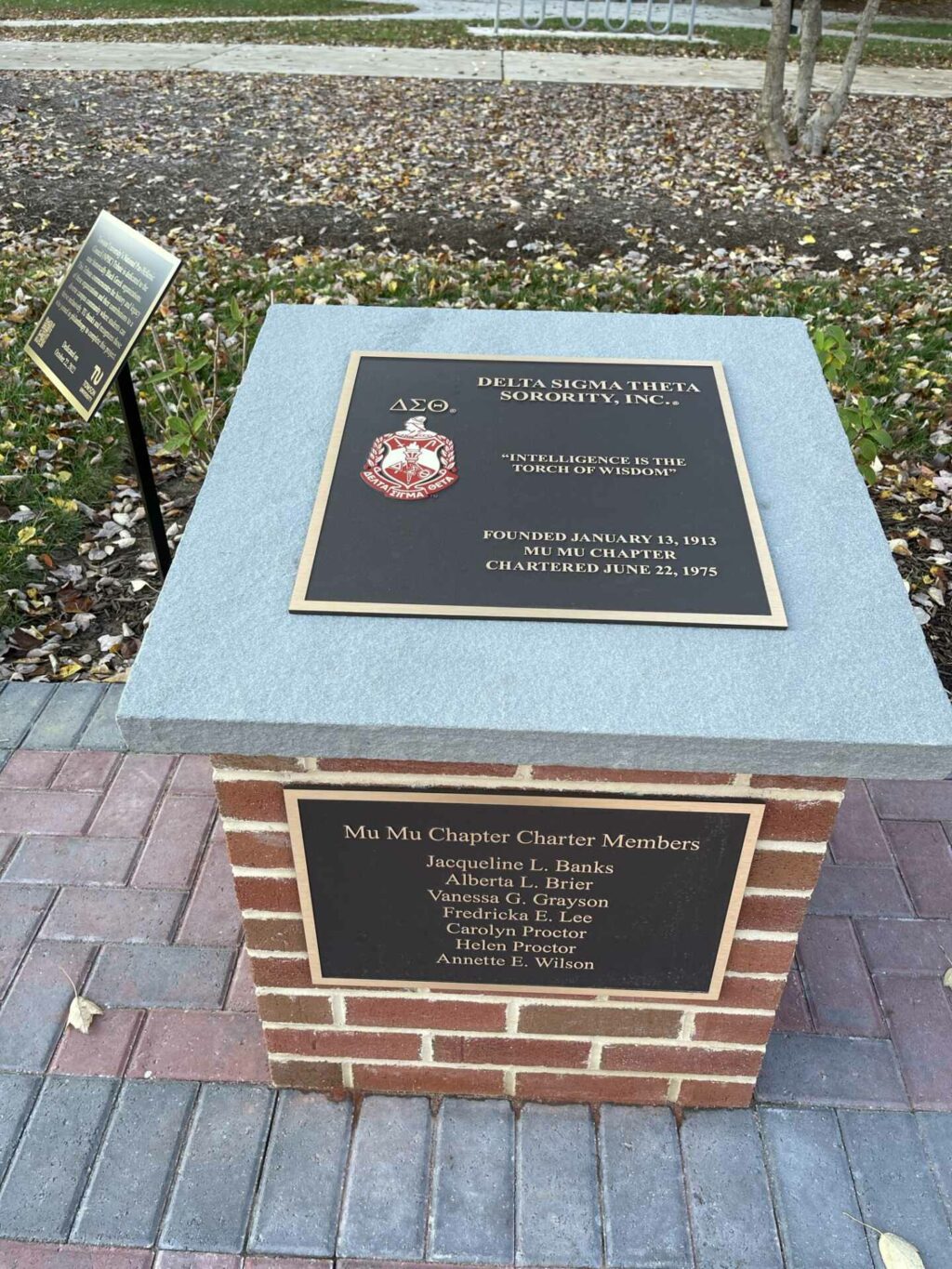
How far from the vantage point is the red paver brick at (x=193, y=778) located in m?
3.07

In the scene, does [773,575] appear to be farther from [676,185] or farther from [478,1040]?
[676,185]

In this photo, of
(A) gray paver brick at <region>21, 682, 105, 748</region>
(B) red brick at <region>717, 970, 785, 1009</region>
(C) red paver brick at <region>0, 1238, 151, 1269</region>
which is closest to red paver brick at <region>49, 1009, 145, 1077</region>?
(C) red paver brick at <region>0, 1238, 151, 1269</region>

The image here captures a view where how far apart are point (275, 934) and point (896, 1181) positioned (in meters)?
1.48

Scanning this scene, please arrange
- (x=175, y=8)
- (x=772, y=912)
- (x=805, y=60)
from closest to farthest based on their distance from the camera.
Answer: (x=772, y=912), (x=805, y=60), (x=175, y=8)

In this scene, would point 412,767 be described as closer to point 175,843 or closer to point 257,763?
point 257,763

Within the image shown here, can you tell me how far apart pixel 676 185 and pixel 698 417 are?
7.27 meters

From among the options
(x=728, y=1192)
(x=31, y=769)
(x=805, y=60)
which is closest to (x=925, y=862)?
(x=728, y=1192)

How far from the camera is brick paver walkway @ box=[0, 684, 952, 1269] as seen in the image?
2070 mm

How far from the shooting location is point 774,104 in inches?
346

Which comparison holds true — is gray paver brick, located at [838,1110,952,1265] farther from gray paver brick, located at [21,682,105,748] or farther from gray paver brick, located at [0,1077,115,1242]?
gray paver brick, located at [21,682,105,748]

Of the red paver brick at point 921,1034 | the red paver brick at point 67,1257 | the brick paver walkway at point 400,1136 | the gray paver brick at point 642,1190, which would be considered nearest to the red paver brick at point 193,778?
the brick paver walkway at point 400,1136

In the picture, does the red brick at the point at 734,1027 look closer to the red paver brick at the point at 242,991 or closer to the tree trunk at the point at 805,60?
the red paver brick at the point at 242,991

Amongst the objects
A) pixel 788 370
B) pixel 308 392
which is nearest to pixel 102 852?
pixel 308 392

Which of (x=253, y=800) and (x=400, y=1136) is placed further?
(x=400, y=1136)
